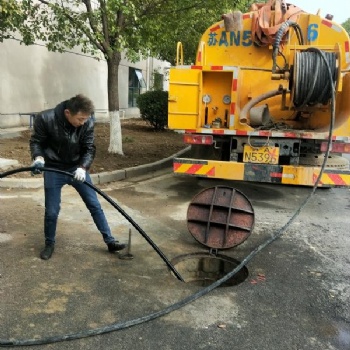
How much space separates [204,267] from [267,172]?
1859mm

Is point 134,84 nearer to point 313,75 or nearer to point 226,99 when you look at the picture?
point 226,99

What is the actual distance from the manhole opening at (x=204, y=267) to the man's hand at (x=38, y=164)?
1.59 meters

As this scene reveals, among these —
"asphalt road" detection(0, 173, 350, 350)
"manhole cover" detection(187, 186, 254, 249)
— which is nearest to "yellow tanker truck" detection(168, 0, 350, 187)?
"asphalt road" detection(0, 173, 350, 350)

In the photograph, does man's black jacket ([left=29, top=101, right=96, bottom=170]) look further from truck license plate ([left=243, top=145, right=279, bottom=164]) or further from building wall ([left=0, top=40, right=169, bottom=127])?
building wall ([left=0, top=40, right=169, bottom=127])

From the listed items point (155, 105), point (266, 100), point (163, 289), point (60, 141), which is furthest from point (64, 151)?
point (155, 105)

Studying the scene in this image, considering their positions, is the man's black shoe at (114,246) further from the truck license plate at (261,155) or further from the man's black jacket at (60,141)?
the truck license plate at (261,155)

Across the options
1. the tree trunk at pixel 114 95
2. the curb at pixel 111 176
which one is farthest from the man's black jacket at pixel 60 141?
the tree trunk at pixel 114 95

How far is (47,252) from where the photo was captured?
3.98 metres

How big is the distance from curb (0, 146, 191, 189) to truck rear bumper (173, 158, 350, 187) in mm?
1908

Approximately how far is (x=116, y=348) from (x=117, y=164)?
573cm

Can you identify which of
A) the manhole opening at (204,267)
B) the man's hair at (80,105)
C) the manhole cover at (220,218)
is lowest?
the manhole opening at (204,267)

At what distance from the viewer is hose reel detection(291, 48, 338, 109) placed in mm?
4926

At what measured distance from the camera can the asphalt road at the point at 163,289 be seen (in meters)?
2.81

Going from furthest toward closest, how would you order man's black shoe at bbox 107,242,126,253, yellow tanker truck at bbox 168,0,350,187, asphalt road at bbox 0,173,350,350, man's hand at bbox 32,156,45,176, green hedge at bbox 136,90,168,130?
green hedge at bbox 136,90,168,130 < yellow tanker truck at bbox 168,0,350,187 < man's black shoe at bbox 107,242,126,253 < man's hand at bbox 32,156,45,176 < asphalt road at bbox 0,173,350,350
